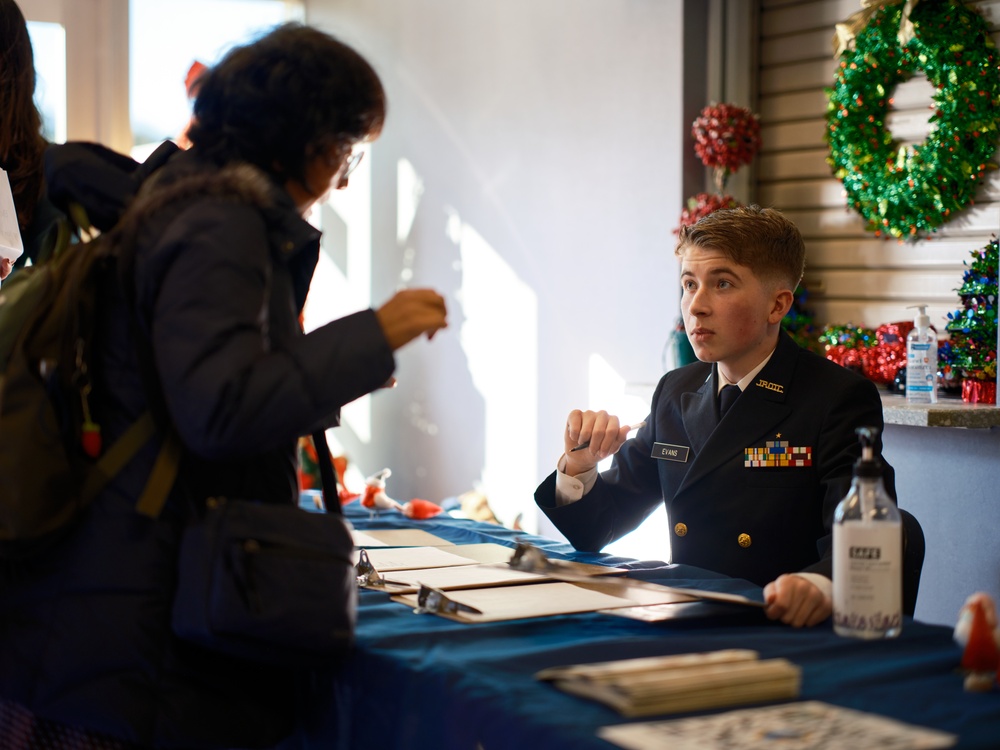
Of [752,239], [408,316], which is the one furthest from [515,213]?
[408,316]

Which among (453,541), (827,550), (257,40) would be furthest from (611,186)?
(257,40)

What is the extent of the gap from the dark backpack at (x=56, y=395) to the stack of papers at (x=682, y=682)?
0.49m

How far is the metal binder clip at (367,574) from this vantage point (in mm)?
1668

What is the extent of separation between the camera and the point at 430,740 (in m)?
1.21

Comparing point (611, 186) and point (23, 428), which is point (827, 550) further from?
point (611, 186)

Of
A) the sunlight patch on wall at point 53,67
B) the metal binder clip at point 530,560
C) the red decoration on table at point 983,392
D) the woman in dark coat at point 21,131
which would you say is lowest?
the metal binder clip at point 530,560

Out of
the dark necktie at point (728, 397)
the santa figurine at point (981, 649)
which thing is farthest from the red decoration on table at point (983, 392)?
the santa figurine at point (981, 649)

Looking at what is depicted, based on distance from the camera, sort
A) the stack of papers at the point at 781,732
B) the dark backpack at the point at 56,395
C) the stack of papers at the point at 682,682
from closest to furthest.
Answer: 1. the stack of papers at the point at 781,732
2. the stack of papers at the point at 682,682
3. the dark backpack at the point at 56,395

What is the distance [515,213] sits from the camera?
15.5 feet

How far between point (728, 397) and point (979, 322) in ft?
4.92

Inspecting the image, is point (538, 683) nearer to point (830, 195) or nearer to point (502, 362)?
point (830, 195)

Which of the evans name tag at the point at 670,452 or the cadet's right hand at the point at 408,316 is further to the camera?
the evans name tag at the point at 670,452

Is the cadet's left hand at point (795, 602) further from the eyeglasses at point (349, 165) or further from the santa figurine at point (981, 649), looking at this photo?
the eyeglasses at point (349, 165)

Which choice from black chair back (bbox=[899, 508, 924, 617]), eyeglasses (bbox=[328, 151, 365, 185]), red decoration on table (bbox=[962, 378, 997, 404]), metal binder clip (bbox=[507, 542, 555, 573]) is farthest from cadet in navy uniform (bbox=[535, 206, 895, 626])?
red decoration on table (bbox=[962, 378, 997, 404])
